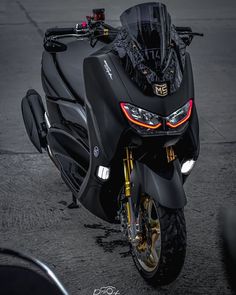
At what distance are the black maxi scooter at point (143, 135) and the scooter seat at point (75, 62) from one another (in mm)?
469

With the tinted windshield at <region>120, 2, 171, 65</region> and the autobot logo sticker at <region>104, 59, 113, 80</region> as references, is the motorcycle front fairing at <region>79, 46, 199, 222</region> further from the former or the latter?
the tinted windshield at <region>120, 2, 171, 65</region>

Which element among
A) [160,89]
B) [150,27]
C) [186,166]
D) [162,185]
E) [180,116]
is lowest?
[186,166]

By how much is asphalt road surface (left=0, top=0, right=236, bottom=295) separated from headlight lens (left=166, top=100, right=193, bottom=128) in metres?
0.94

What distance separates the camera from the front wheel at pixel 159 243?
3.45 metres

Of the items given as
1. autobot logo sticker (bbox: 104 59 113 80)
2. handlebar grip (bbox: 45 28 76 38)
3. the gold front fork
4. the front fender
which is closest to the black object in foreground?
the front fender

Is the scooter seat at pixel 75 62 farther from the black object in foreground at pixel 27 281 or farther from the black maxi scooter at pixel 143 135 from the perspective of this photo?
the black object in foreground at pixel 27 281

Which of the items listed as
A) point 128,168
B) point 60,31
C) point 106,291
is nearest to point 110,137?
point 128,168

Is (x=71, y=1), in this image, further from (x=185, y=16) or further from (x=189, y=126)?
(x=189, y=126)

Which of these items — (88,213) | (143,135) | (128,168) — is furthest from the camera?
(88,213)

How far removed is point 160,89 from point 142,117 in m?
0.18

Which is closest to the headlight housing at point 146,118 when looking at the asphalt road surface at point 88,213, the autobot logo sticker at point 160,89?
the autobot logo sticker at point 160,89

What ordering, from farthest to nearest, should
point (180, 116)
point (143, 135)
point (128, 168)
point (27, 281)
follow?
point (128, 168)
point (180, 116)
point (143, 135)
point (27, 281)

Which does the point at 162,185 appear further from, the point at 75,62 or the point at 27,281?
the point at 75,62

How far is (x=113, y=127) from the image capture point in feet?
11.6
